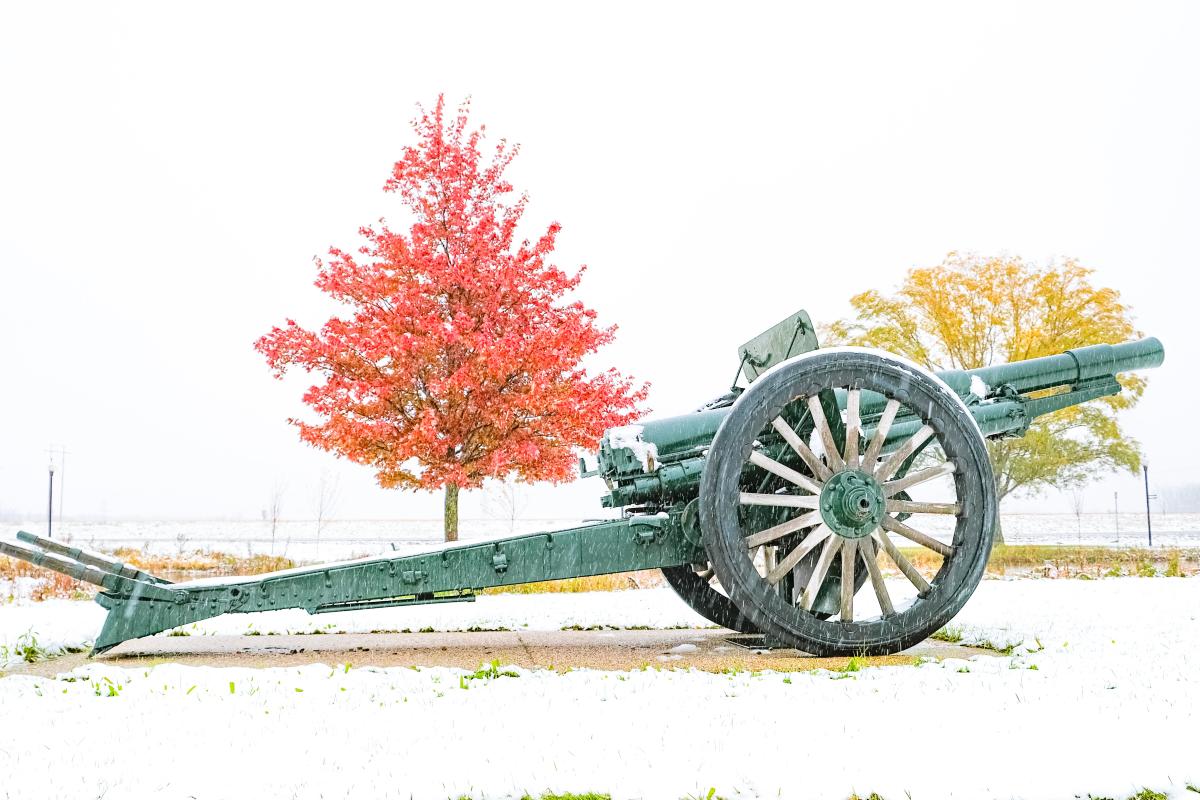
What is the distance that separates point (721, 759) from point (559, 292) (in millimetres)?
10537

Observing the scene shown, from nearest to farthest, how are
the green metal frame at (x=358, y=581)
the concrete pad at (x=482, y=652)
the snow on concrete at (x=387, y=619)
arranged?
the concrete pad at (x=482, y=652) < the green metal frame at (x=358, y=581) < the snow on concrete at (x=387, y=619)

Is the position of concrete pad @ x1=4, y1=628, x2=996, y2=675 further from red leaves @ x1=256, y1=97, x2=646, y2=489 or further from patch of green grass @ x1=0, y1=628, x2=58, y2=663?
red leaves @ x1=256, y1=97, x2=646, y2=489

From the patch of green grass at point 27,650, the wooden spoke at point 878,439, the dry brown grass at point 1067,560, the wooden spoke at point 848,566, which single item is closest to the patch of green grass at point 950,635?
the wooden spoke at point 848,566

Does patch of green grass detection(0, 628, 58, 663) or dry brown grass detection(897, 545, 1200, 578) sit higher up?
patch of green grass detection(0, 628, 58, 663)

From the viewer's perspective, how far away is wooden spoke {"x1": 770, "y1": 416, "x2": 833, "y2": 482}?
4586 mm

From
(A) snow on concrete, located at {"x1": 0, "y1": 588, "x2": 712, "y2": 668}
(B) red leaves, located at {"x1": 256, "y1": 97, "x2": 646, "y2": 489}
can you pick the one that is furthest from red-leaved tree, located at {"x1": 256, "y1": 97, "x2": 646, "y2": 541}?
(A) snow on concrete, located at {"x1": 0, "y1": 588, "x2": 712, "y2": 668}

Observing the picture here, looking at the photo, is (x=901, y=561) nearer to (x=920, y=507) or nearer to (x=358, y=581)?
(x=920, y=507)

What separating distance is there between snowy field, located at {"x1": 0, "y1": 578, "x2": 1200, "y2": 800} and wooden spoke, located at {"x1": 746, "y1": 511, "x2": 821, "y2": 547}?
0.68m

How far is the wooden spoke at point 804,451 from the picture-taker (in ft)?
15.0

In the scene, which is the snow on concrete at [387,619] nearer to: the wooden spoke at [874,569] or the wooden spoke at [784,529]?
the wooden spoke at [874,569]

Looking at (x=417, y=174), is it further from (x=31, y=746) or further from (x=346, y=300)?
(x=31, y=746)

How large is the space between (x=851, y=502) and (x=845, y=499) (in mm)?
31

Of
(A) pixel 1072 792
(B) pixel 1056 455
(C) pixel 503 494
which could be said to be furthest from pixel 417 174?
(B) pixel 1056 455

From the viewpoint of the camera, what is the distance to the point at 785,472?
4.57 metres
